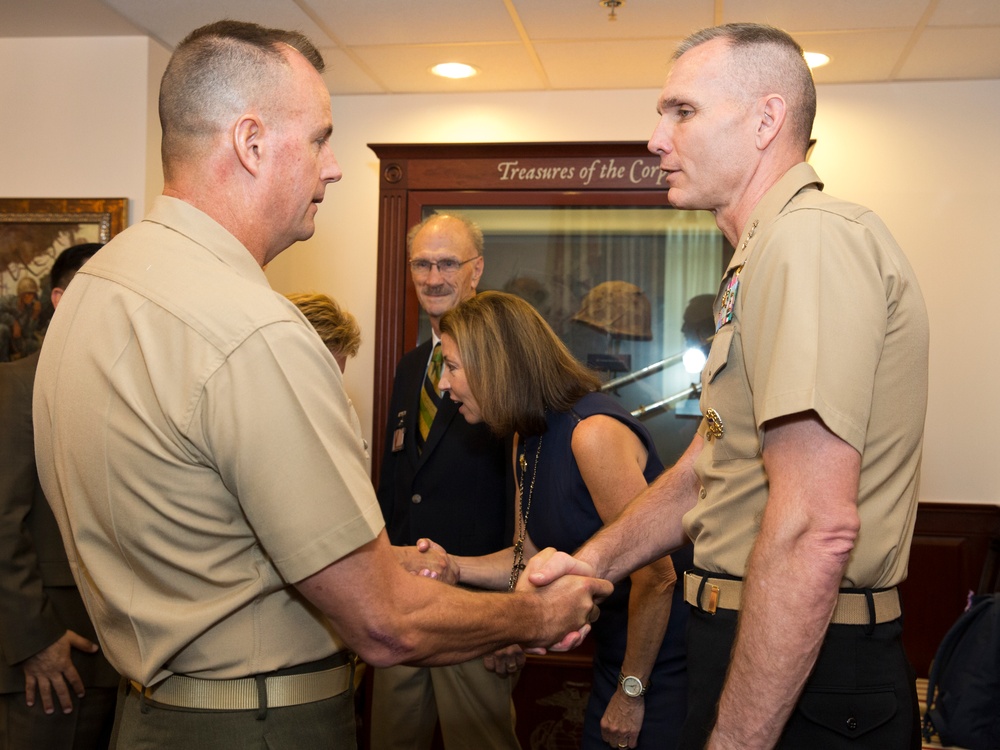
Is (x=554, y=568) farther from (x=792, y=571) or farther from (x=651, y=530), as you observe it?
(x=792, y=571)

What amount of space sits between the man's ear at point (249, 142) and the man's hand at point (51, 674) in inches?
66.6

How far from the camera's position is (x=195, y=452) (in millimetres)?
1259

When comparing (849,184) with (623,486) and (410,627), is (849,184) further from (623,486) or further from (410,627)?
(410,627)

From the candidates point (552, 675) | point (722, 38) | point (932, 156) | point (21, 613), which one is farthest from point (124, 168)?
point (932, 156)

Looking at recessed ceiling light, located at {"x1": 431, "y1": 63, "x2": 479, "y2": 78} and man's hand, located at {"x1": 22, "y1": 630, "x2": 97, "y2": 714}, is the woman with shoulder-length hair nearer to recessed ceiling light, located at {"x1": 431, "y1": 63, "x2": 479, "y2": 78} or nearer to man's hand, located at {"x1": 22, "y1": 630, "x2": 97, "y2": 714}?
man's hand, located at {"x1": 22, "y1": 630, "x2": 97, "y2": 714}

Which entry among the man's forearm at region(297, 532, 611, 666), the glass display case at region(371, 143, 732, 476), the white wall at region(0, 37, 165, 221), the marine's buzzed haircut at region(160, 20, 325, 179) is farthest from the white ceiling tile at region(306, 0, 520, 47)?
the man's forearm at region(297, 532, 611, 666)

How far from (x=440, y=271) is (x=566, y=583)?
2007mm

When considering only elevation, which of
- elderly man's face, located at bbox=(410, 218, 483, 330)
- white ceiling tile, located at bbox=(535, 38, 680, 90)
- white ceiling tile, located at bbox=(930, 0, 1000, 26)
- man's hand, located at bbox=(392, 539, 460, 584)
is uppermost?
white ceiling tile, located at bbox=(930, 0, 1000, 26)

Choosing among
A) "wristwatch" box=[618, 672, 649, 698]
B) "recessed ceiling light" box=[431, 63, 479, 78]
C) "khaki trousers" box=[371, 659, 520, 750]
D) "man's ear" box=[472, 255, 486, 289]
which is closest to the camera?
"wristwatch" box=[618, 672, 649, 698]

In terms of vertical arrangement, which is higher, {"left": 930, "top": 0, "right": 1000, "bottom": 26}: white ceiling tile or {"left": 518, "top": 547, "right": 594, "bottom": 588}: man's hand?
{"left": 930, "top": 0, "right": 1000, "bottom": 26}: white ceiling tile

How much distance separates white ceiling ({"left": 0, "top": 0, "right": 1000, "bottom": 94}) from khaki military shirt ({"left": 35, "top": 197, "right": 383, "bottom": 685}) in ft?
7.87

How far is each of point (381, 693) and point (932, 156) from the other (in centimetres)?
347

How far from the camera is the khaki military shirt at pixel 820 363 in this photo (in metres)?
1.31

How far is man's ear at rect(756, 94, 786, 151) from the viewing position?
1612 millimetres
